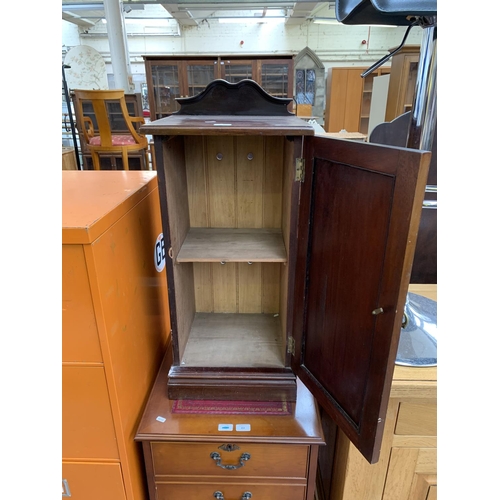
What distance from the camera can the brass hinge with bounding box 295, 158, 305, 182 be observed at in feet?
2.78

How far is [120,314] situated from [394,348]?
0.62 meters

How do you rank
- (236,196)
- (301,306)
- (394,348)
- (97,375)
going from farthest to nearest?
(236,196) → (301,306) → (97,375) → (394,348)

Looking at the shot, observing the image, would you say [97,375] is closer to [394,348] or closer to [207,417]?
[207,417]

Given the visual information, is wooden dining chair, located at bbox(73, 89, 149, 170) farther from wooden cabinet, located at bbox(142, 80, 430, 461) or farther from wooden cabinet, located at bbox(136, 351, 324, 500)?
wooden cabinet, located at bbox(136, 351, 324, 500)

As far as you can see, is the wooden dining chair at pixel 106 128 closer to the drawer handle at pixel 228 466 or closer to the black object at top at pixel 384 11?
the black object at top at pixel 384 11

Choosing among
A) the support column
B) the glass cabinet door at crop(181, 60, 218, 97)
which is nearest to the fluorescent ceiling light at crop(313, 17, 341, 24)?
the glass cabinet door at crop(181, 60, 218, 97)

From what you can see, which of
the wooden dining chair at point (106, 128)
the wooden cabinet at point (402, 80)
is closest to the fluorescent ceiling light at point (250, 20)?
the wooden cabinet at point (402, 80)

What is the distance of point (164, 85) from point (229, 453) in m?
4.78

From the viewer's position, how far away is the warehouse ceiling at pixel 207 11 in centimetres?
556

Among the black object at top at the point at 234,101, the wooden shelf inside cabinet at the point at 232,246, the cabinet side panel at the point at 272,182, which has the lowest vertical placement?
the wooden shelf inside cabinet at the point at 232,246

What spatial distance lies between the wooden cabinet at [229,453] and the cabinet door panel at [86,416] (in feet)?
0.34

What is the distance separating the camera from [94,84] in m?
7.47

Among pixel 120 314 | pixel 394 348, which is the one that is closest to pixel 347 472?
pixel 394 348

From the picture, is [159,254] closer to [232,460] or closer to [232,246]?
[232,246]
